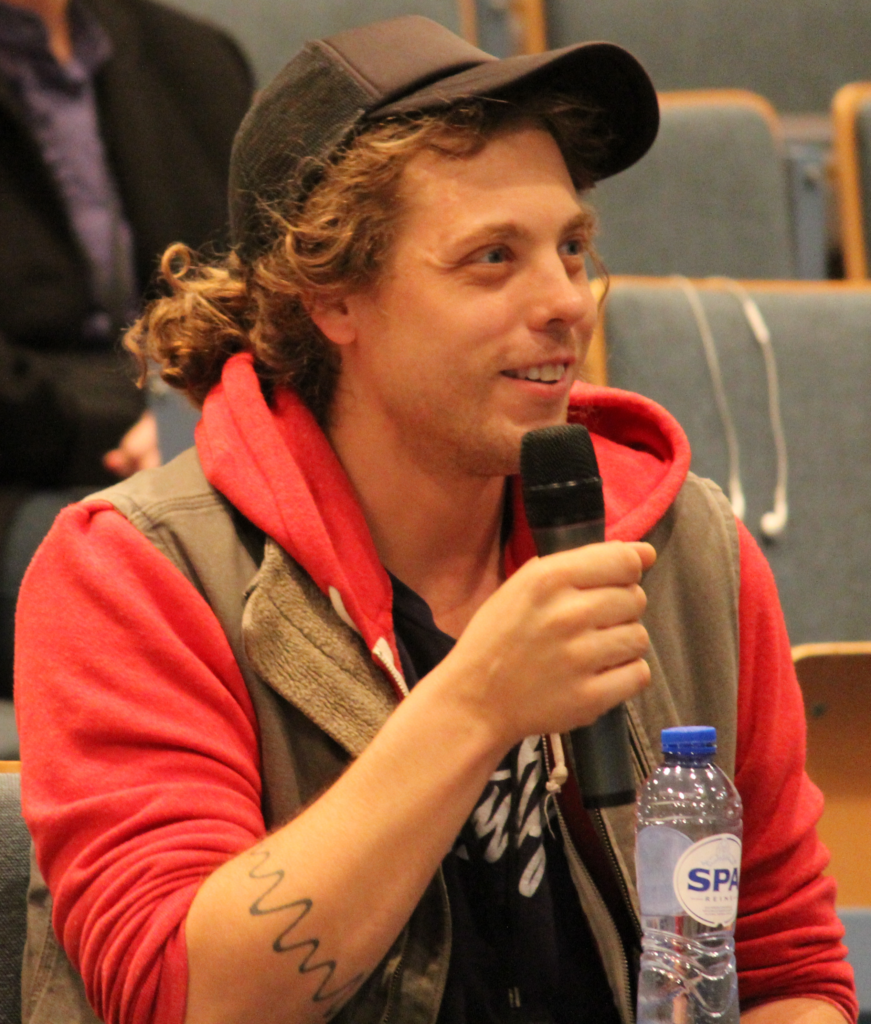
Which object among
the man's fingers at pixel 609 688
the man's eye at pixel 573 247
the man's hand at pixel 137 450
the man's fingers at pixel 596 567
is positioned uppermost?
the man's eye at pixel 573 247

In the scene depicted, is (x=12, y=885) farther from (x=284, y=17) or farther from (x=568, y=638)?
(x=284, y=17)

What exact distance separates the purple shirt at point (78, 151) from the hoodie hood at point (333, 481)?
100cm

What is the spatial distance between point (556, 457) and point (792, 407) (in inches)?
41.2

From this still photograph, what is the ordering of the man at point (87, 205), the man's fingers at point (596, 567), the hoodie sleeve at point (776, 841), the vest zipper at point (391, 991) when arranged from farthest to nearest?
the man at point (87, 205) → the hoodie sleeve at point (776, 841) → the vest zipper at point (391, 991) → the man's fingers at point (596, 567)

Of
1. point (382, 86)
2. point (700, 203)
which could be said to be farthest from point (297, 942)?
point (700, 203)

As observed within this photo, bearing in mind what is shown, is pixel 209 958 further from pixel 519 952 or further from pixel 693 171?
pixel 693 171

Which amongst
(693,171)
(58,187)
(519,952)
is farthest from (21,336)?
(519,952)

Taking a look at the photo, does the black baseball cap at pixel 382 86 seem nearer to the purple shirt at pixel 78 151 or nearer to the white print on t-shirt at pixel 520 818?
the white print on t-shirt at pixel 520 818

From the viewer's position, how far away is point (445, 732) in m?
0.85

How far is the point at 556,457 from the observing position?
845 millimetres

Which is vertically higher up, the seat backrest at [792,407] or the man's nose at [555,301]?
the man's nose at [555,301]

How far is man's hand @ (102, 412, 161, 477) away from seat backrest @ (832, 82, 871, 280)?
114cm

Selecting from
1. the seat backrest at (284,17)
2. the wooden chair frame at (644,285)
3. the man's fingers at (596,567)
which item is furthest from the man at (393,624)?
the seat backrest at (284,17)

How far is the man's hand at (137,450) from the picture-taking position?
6.57ft
